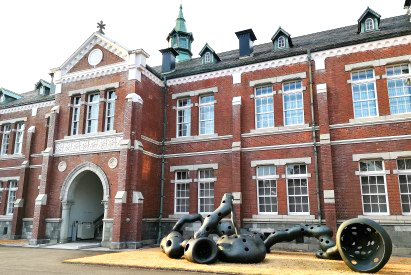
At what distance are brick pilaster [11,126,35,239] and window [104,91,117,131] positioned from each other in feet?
26.9

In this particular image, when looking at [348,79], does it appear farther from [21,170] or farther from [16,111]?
[16,111]

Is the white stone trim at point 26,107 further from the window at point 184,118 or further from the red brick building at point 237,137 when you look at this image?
the window at point 184,118

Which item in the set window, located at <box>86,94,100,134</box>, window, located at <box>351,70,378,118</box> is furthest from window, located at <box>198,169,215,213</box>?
window, located at <box>351,70,378,118</box>

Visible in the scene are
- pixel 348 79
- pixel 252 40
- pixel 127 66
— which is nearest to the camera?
pixel 348 79

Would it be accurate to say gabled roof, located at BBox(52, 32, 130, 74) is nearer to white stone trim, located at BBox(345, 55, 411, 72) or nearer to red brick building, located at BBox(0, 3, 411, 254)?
red brick building, located at BBox(0, 3, 411, 254)

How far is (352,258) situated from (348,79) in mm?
9506

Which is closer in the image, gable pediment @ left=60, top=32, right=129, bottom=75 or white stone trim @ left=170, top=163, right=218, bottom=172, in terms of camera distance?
white stone trim @ left=170, top=163, right=218, bottom=172

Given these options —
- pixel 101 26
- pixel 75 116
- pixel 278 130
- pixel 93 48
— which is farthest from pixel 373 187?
pixel 101 26

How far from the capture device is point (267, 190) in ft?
56.4

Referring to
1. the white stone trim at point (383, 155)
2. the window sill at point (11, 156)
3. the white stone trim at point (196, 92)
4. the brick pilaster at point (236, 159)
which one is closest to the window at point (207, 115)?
the white stone trim at point (196, 92)

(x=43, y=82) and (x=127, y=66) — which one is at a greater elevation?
(x=43, y=82)

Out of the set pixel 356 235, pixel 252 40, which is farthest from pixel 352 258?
pixel 252 40

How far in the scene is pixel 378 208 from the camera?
14.9m

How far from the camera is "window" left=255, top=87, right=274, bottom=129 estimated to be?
18.1 metres
